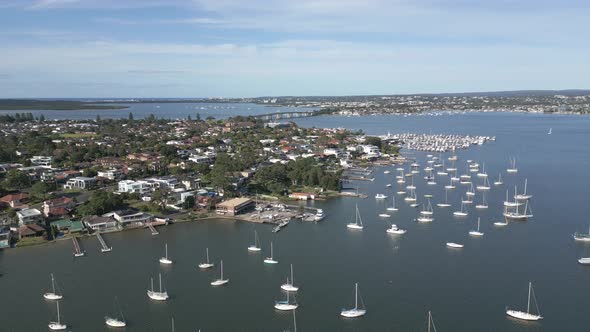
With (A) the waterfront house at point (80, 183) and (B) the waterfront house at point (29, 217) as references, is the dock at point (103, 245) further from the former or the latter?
(A) the waterfront house at point (80, 183)

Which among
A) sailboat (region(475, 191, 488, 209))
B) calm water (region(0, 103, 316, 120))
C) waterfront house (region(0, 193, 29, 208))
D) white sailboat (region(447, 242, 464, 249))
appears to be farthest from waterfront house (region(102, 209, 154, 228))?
calm water (region(0, 103, 316, 120))

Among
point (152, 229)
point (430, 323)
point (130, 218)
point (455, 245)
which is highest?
point (130, 218)

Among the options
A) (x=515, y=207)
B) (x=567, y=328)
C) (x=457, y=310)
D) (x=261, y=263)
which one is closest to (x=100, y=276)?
(x=261, y=263)

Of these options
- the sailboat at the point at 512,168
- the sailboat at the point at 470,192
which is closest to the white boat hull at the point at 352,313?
the sailboat at the point at 470,192

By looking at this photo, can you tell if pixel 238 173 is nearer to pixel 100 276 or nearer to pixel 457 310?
pixel 100 276

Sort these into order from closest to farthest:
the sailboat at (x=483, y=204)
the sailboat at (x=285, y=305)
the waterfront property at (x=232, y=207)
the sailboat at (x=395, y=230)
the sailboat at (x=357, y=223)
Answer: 1. the sailboat at (x=285, y=305)
2. the sailboat at (x=395, y=230)
3. the sailboat at (x=357, y=223)
4. the waterfront property at (x=232, y=207)
5. the sailboat at (x=483, y=204)

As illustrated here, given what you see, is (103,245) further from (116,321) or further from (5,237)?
(116,321)

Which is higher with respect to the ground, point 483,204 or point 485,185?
point 485,185

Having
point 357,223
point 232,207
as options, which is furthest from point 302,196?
point 357,223
